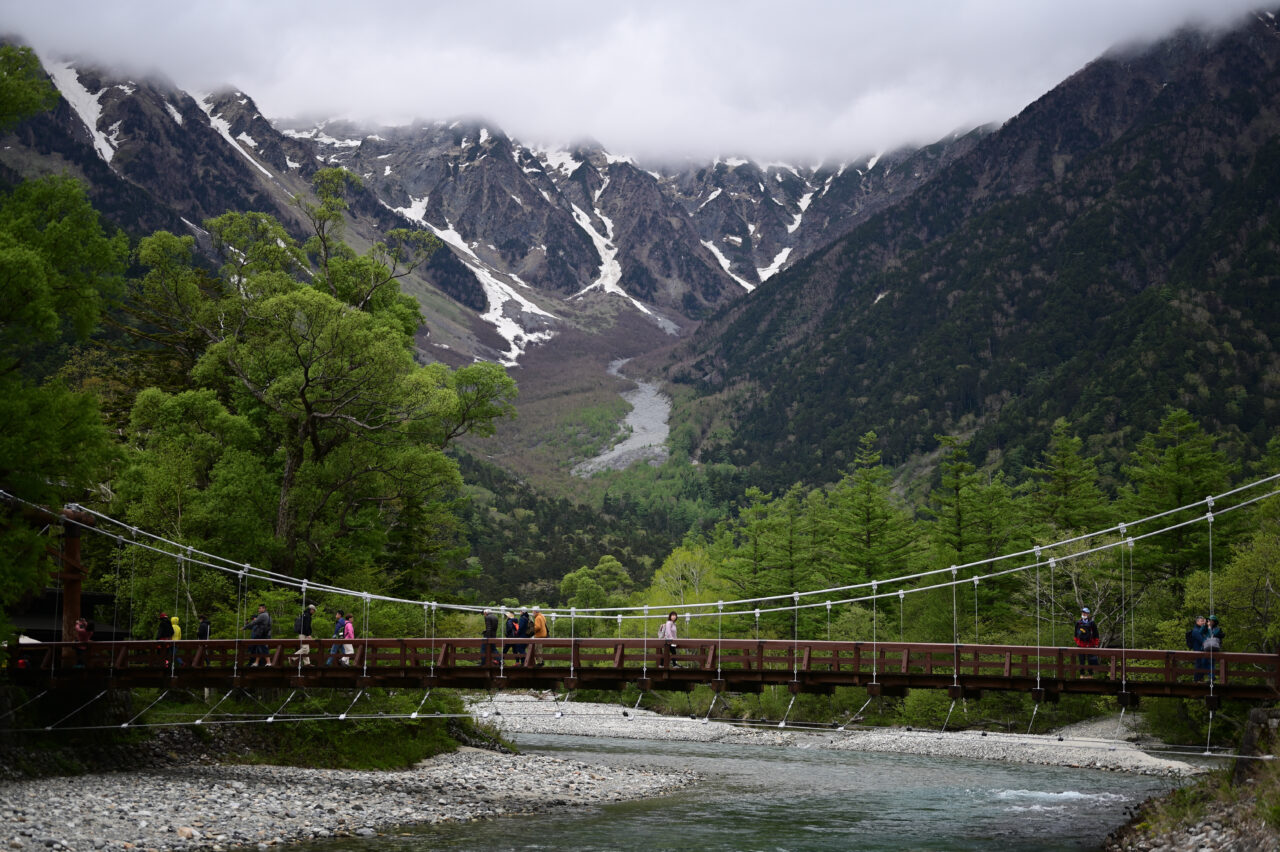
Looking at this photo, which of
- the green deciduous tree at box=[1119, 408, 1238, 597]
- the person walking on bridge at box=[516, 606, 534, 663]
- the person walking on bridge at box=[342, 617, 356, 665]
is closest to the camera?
the person walking on bridge at box=[342, 617, 356, 665]

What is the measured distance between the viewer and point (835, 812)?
2731 cm

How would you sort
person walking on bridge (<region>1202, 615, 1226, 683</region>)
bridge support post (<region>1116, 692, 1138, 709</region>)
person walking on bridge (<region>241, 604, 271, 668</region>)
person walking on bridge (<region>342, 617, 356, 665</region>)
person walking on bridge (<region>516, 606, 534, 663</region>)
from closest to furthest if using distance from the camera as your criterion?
person walking on bridge (<region>1202, 615, 1226, 683</region>) → bridge support post (<region>1116, 692, 1138, 709</region>) → person walking on bridge (<region>342, 617, 356, 665</region>) → person walking on bridge (<region>241, 604, 271, 668</region>) → person walking on bridge (<region>516, 606, 534, 663</region>)

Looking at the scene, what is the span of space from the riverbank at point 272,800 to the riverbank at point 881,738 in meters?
2.49

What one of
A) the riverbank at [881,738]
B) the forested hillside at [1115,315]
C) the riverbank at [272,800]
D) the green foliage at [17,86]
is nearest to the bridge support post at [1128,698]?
the riverbank at [881,738]

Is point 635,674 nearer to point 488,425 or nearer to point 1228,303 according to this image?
point 488,425

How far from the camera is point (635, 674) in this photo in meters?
24.8

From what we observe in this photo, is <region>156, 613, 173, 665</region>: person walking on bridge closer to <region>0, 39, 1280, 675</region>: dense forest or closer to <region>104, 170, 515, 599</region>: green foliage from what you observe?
<region>0, 39, 1280, 675</region>: dense forest

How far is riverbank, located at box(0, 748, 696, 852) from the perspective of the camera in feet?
63.2

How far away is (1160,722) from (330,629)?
26249 millimetres

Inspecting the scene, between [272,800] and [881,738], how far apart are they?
26349mm

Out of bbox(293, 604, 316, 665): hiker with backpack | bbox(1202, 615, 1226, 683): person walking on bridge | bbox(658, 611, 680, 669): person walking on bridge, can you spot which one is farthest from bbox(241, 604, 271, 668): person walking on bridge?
bbox(1202, 615, 1226, 683): person walking on bridge

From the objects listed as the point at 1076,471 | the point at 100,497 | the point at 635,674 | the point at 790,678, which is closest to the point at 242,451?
the point at 100,497

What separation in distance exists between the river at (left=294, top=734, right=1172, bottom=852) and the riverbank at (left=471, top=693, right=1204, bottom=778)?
1192 millimetres

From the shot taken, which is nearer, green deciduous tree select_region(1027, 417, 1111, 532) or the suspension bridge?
the suspension bridge
